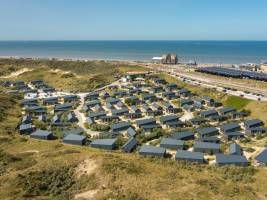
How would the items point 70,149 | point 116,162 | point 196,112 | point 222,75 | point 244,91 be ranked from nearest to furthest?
point 116,162 < point 70,149 < point 196,112 < point 244,91 < point 222,75

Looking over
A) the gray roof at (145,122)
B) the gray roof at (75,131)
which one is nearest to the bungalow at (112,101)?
the gray roof at (145,122)

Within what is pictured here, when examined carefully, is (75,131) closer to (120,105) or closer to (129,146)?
(129,146)

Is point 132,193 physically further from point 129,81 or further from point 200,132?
point 129,81

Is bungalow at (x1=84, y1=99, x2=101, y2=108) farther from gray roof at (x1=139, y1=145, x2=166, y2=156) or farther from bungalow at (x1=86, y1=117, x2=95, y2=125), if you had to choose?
gray roof at (x1=139, y1=145, x2=166, y2=156)

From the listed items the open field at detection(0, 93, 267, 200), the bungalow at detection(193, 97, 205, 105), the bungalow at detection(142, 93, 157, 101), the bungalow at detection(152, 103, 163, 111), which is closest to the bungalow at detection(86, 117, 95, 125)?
the bungalow at detection(152, 103, 163, 111)

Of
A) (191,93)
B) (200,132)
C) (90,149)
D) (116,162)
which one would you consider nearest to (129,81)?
(191,93)

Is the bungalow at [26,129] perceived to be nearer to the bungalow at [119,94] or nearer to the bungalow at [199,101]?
the bungalow at [119,94]

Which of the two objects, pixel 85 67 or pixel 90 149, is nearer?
pixel 90 149
